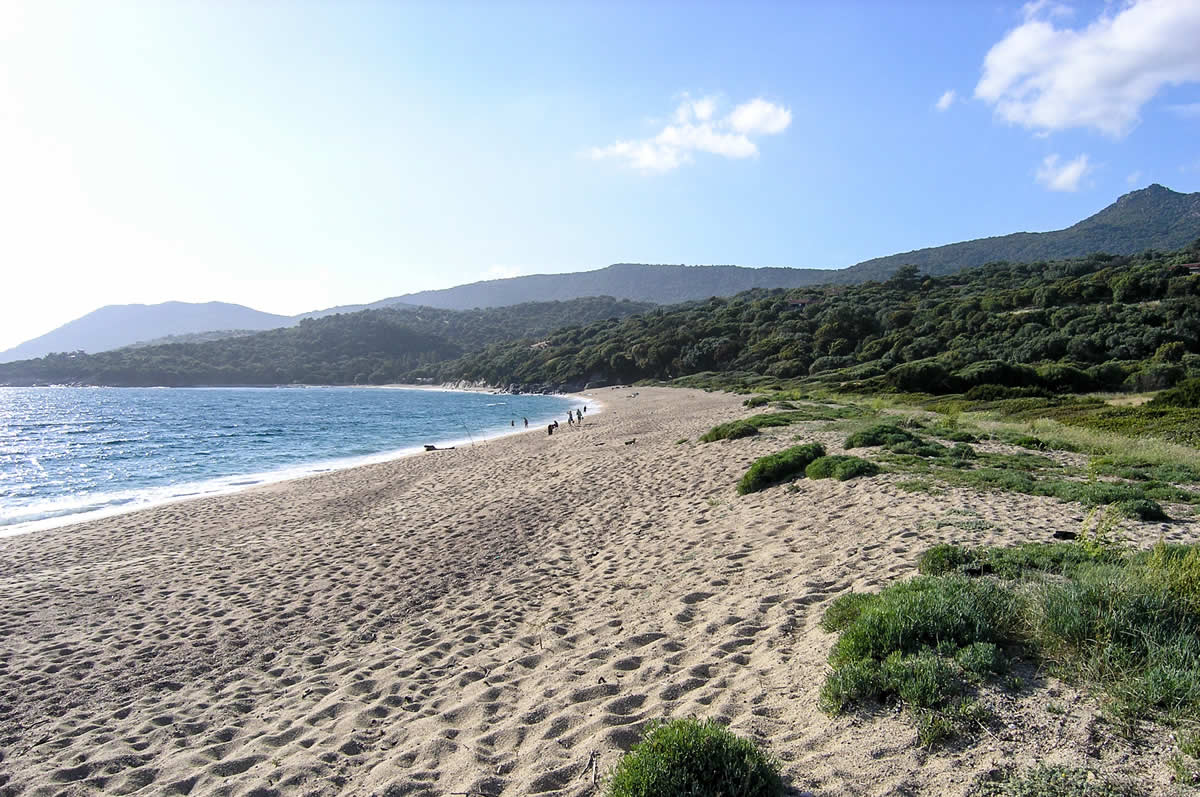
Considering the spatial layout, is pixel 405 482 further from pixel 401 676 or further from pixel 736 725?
pixel 736 725

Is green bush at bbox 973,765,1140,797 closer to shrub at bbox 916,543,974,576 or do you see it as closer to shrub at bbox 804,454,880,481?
shrub at bbox 916,543,974,576

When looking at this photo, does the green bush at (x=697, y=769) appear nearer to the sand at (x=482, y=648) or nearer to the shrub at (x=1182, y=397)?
Result: the sand at (x=482, y=648)

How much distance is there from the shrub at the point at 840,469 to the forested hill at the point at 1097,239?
16082cm

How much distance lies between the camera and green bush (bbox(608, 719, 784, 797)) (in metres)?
3.28

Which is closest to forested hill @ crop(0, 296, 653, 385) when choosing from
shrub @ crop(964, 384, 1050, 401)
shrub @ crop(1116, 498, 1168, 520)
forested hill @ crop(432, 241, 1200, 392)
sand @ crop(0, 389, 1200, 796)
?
forested hill @ crop(432, 241, 1200, 392)

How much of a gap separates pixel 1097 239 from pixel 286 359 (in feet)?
651

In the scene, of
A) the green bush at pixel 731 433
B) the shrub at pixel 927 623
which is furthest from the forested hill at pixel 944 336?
the shrub at pixel 927 623

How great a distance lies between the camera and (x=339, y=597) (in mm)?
8961

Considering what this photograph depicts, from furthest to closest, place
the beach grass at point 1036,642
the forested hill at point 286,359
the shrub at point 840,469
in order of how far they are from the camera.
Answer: the forested hill at point 286,359
the shrub at point 840,469
the beach grass at point 1036,642

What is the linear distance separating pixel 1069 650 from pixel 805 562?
377 centimetres

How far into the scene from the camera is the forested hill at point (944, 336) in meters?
35.2

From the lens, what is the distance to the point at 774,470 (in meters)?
12.8

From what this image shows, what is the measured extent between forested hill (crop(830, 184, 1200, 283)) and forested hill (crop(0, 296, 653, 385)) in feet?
339

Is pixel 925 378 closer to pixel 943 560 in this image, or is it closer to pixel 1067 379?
pixel 1067 379
